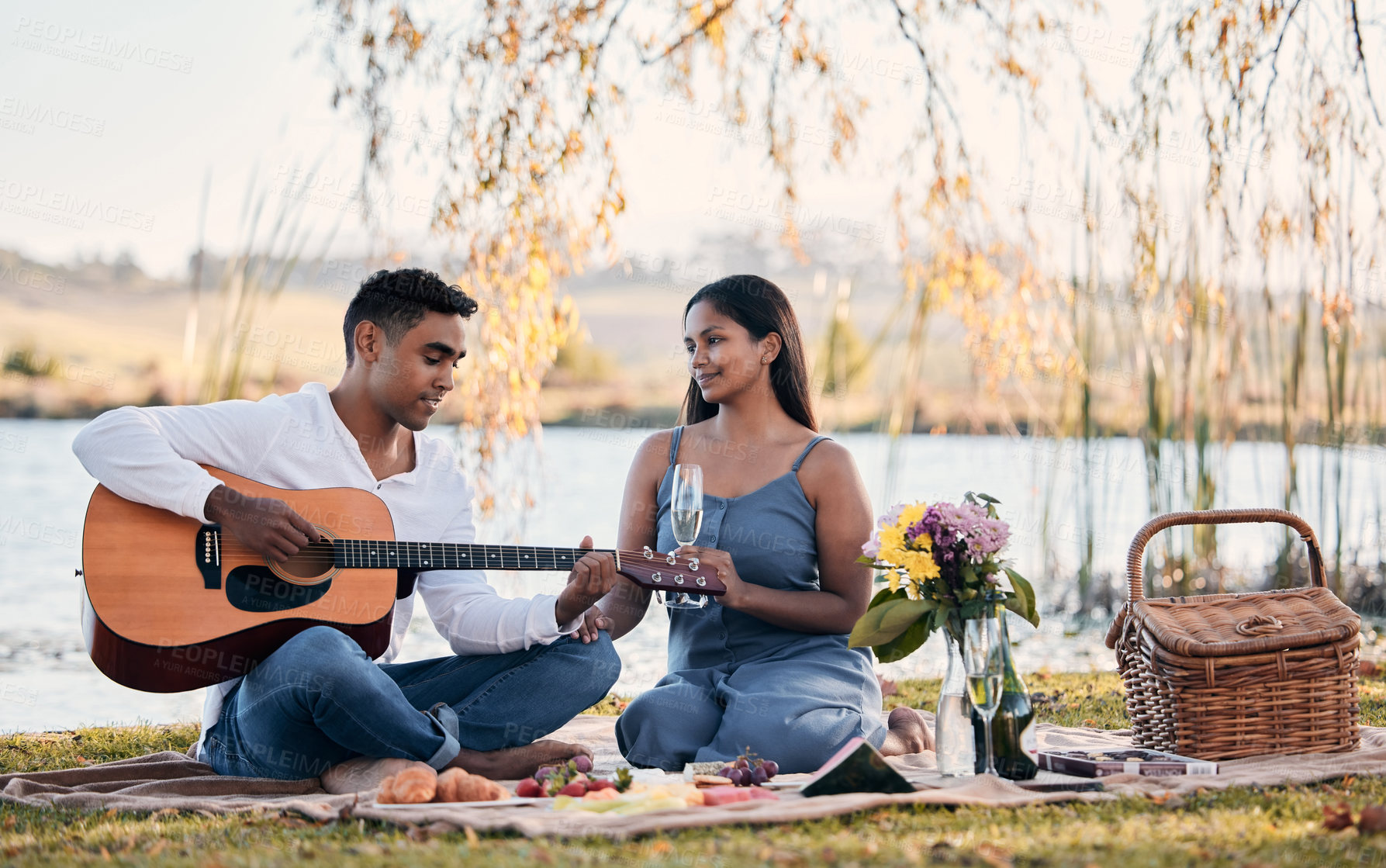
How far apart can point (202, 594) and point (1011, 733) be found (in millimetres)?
2042

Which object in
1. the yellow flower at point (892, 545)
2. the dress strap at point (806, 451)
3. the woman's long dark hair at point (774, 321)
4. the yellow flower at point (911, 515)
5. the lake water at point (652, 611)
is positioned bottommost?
the lake water at point (652, 611)

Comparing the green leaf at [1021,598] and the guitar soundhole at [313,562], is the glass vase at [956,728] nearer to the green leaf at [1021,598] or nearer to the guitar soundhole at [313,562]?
the green leaf at [1021,598]

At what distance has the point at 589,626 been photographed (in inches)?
131

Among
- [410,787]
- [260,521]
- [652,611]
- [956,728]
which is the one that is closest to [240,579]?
[260,521]

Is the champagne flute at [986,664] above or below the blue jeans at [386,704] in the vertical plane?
above

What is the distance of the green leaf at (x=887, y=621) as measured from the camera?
2816mm

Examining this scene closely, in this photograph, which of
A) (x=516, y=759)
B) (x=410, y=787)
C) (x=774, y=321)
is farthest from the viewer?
(x=774, y=321)

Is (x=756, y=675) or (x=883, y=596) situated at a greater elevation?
(x=883, y=596)

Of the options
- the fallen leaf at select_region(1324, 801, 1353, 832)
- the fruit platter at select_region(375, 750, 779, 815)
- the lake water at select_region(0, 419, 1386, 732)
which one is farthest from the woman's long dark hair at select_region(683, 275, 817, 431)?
the fallen leaf at select_region(1324, 801, 1353, 832)

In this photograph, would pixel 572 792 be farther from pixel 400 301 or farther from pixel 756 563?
pixel 400 301

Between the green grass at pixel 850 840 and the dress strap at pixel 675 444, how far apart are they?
1.51 metres

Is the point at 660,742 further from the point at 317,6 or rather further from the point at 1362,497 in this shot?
the point at 1362,497

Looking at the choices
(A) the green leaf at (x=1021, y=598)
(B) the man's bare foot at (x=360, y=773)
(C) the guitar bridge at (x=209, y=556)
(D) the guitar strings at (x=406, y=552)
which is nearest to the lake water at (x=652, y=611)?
(A) the green leaf at (x=1021, y=598)

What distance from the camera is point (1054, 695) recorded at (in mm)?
4633
